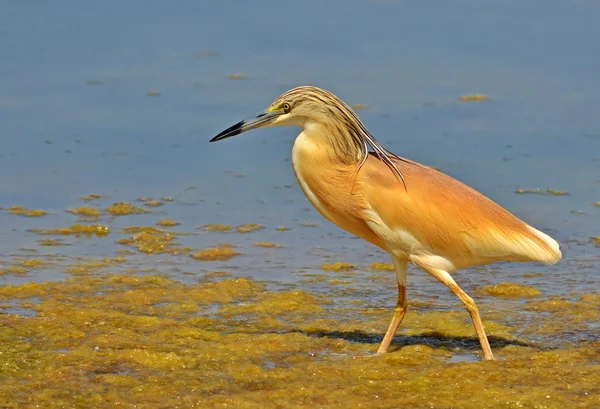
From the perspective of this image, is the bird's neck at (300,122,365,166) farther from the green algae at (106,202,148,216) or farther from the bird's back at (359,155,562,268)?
the green algae at (106,202,148,216)

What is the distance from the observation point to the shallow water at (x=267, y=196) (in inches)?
269

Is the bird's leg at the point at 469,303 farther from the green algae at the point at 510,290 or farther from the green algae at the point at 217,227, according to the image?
the green algae at the point at 217,227

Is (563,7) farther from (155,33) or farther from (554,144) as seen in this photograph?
(155,33)

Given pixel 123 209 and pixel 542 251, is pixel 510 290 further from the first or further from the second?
pixel 123 209

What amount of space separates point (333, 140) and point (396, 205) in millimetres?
552

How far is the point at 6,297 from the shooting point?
26.8 ft

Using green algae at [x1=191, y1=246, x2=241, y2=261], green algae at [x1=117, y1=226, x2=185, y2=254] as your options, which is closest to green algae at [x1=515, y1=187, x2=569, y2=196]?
green algae at [x1=191, y1=246, x2=241, y2=261]

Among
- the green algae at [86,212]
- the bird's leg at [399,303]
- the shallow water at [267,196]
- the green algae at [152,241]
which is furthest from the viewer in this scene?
the green algae at [86,212]

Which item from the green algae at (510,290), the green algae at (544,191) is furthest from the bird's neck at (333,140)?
the green algae at (544,191)

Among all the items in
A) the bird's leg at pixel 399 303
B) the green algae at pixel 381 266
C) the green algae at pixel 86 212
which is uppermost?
the bird's leg at pixel 399 303

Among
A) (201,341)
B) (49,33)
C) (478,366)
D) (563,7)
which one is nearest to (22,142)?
(49,33)

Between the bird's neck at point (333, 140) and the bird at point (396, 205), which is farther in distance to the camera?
the bird's neck at point (333, 140)

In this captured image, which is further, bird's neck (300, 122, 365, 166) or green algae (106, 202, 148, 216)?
green algae (106, 202, 148, 216)

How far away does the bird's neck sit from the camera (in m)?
7.25
